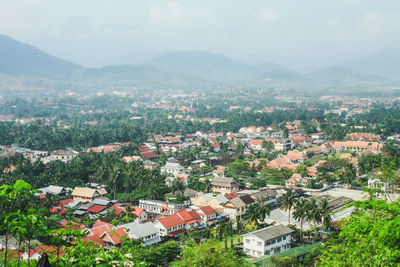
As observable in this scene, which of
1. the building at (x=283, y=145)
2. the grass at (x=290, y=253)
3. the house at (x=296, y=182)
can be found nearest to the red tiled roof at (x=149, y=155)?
the building at (x=283, y=145)

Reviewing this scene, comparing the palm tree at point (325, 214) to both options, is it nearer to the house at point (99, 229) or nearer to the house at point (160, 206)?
the house at point (160, 206)

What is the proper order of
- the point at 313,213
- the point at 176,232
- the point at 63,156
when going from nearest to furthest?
the point at 313,213 → the point at 176,232 → the point at 63,156

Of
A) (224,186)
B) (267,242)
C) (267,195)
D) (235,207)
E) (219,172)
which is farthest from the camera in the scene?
(219,172)

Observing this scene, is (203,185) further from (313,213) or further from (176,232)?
(313,213)

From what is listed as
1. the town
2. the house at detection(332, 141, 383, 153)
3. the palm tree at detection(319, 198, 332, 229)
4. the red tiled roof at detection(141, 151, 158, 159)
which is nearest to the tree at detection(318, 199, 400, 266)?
the town

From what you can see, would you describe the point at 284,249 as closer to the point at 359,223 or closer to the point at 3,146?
the point at 359,223

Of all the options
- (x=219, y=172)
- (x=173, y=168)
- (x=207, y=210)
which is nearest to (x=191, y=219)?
(x=207, y=210)

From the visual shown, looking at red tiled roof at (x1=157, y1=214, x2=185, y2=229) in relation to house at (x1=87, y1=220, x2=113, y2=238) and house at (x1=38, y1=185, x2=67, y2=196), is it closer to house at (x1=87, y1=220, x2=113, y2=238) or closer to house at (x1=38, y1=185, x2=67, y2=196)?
house at (x1=87, y1=220, x2=113, y2=238)
